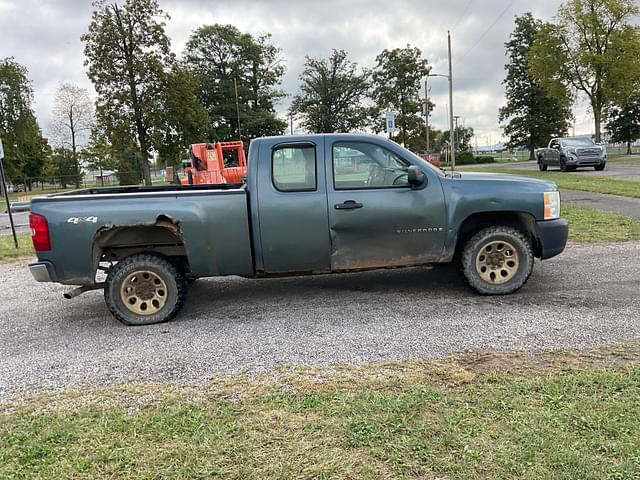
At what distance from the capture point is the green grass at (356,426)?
2.49 meters

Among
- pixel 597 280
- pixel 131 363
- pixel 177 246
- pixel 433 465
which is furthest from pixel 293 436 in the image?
pixel 597 280

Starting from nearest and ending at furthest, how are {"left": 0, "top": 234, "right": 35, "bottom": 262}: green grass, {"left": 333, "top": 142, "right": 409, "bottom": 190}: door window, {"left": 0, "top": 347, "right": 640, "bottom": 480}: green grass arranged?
{"left": 0, "top": 347, "right": 640, "bottom": 480}: green grass < {"left": 333, "top": 142, "right": 409, "bottom": 190}: door window < {"left": 0, "top": 234, "right": 35, "bottom": 262}: green grass

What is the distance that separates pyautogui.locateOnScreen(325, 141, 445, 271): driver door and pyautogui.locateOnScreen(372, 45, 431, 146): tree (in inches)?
1928

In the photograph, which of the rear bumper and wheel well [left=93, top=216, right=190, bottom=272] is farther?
the rear bumper

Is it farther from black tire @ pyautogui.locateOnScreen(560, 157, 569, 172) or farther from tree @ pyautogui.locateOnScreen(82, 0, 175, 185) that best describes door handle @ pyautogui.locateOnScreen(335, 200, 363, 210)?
tree @ pyautogui.locateOnScreen(82, 0, 175, 185)

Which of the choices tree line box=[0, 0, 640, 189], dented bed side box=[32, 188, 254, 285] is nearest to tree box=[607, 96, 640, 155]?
tree line box=[0, 0, 640, 189]

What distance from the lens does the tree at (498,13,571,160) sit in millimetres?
55781

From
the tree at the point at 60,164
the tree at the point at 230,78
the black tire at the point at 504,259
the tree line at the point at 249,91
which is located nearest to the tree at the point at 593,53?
the tree line at the point at 249,91

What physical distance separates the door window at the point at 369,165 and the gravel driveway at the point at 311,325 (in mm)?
1300

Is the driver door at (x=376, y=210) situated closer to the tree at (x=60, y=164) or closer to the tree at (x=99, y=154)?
the tree at (x=99, y=154)

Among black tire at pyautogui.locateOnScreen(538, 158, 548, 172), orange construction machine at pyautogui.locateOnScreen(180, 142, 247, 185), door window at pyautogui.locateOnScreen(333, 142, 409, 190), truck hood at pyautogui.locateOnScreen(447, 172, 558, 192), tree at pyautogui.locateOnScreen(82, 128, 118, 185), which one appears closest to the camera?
door window at pyautogui.locateOnScreen(333, 142, 409, 190)

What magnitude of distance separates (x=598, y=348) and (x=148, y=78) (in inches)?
1385

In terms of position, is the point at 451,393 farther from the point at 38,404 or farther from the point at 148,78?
the point at 148,78

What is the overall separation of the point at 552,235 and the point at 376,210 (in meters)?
1.96
